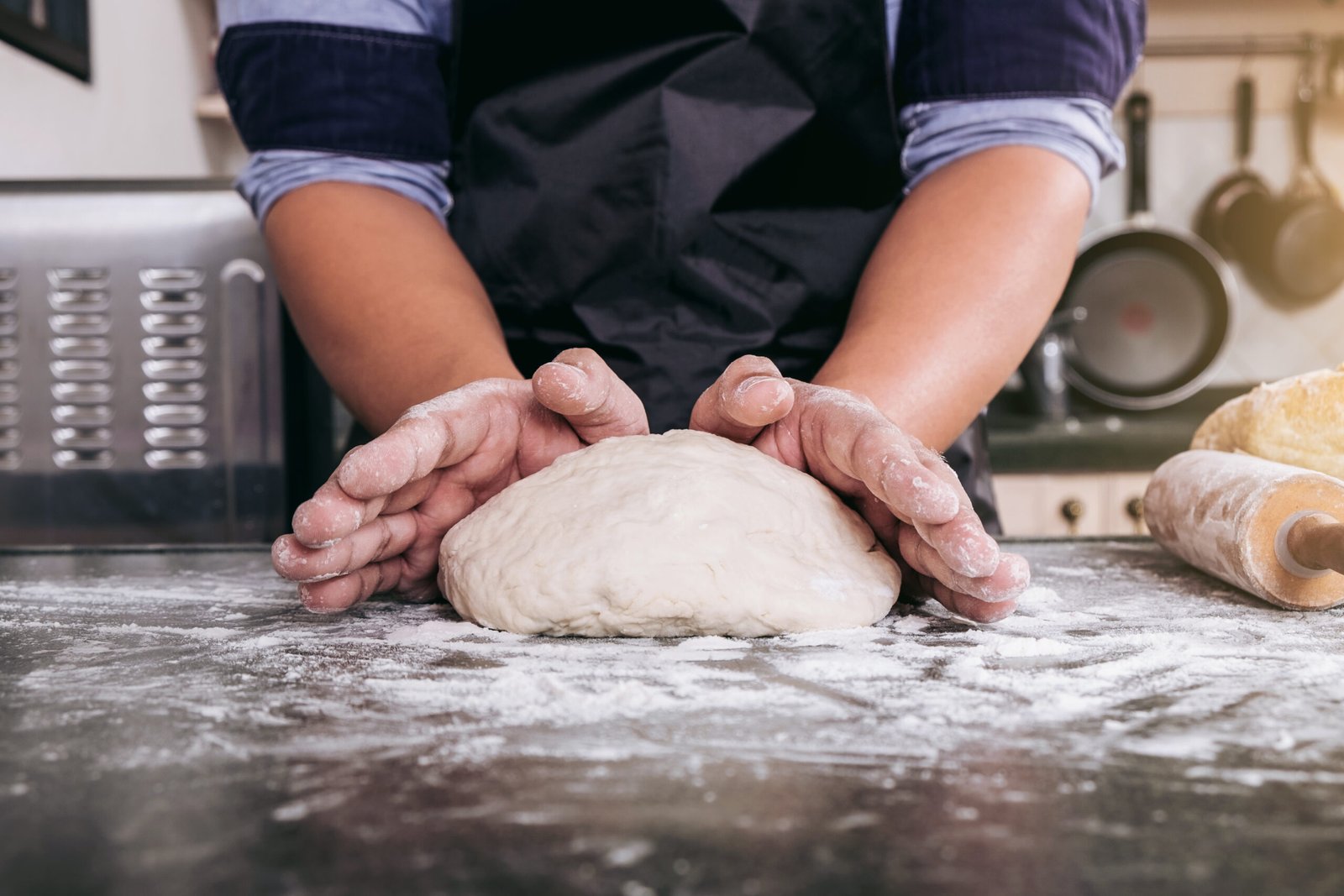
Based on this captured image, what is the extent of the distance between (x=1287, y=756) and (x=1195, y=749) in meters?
0.04

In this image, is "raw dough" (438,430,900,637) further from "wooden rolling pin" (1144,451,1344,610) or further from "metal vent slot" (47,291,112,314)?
"metal vent slot" (47,291,112,314)

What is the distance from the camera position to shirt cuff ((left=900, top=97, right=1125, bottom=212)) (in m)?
1.25

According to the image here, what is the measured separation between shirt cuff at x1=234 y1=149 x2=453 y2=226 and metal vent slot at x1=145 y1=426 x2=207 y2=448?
0.49 meters

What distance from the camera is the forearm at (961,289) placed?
3.68 ft

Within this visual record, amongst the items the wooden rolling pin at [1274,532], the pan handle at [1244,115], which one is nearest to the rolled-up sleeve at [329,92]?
the wooden rolling pin at [1274,532]

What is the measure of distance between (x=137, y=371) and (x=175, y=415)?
97mm

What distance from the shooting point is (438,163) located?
1376mm

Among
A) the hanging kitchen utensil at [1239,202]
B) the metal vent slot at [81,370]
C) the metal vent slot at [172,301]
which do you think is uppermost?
the hanging kitchen utensil at [1239,202]

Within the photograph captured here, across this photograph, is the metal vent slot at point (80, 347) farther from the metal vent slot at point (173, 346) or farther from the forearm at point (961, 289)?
the forearm at point (961, 289)

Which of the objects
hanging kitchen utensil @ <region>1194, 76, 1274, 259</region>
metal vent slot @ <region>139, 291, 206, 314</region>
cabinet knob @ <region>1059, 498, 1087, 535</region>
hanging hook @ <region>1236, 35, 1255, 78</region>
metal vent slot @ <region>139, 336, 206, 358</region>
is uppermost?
hanging hook @ <region>1236, 35, 1255, 78</region>

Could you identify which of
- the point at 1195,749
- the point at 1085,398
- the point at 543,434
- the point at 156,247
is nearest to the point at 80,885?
the point at 1195,749

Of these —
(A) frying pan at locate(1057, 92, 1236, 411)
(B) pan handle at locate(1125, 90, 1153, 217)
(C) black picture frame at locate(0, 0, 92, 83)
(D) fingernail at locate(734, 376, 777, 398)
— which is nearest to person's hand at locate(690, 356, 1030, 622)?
(D) fingernail at locate(734, 376, 777, 398)

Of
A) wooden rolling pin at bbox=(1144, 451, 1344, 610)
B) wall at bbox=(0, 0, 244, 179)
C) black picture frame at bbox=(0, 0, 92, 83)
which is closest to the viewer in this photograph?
wooden rolling pin at bbox=(1144, 451, 1344, 610)

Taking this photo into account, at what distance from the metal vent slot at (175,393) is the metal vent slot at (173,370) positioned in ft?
0.03
